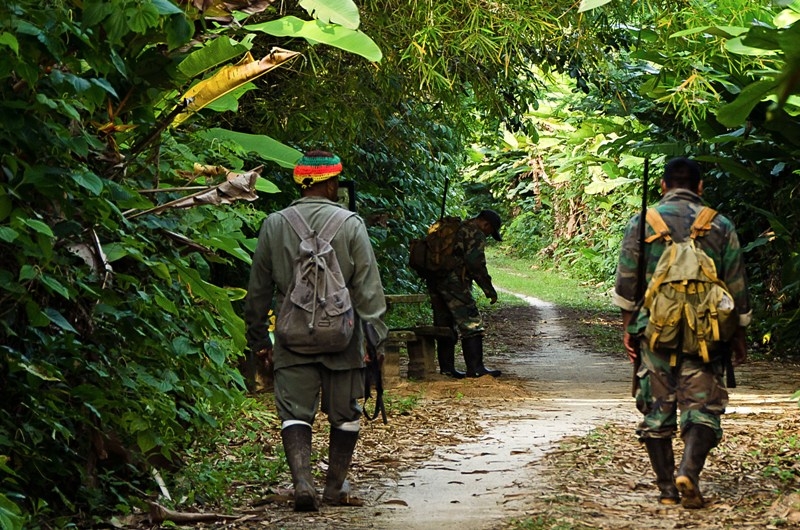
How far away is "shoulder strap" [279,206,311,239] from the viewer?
644cm

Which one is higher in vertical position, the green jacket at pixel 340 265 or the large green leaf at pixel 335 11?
the large green leaf at pixel 335 11

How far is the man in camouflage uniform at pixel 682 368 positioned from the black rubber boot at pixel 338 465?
1578 mm

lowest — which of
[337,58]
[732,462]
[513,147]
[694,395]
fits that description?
[732,462]

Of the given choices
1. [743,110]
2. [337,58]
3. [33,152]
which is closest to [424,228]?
[337,58]

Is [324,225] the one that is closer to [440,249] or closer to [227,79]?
[227,79]

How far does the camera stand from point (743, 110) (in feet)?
25.8

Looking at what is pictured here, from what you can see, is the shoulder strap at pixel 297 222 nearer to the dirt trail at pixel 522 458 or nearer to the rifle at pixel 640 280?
the dirt trail at pixel 522 458

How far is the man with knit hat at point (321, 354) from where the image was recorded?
6332 millimetres

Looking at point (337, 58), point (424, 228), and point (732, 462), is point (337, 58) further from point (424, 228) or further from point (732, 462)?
point (424, 228)

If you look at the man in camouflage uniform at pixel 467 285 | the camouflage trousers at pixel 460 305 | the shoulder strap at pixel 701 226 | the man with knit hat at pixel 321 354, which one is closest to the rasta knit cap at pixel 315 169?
the man with knit hat at pixel 321 354

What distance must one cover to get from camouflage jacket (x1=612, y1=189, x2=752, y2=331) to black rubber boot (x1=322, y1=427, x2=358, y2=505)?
1651 millimetres

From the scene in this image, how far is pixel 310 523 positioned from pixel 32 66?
8.88ft

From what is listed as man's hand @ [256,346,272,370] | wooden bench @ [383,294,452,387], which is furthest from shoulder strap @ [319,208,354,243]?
wooden bench @ [383,294,452,387]

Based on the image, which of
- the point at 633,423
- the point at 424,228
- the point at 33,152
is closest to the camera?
the point at 33,152
